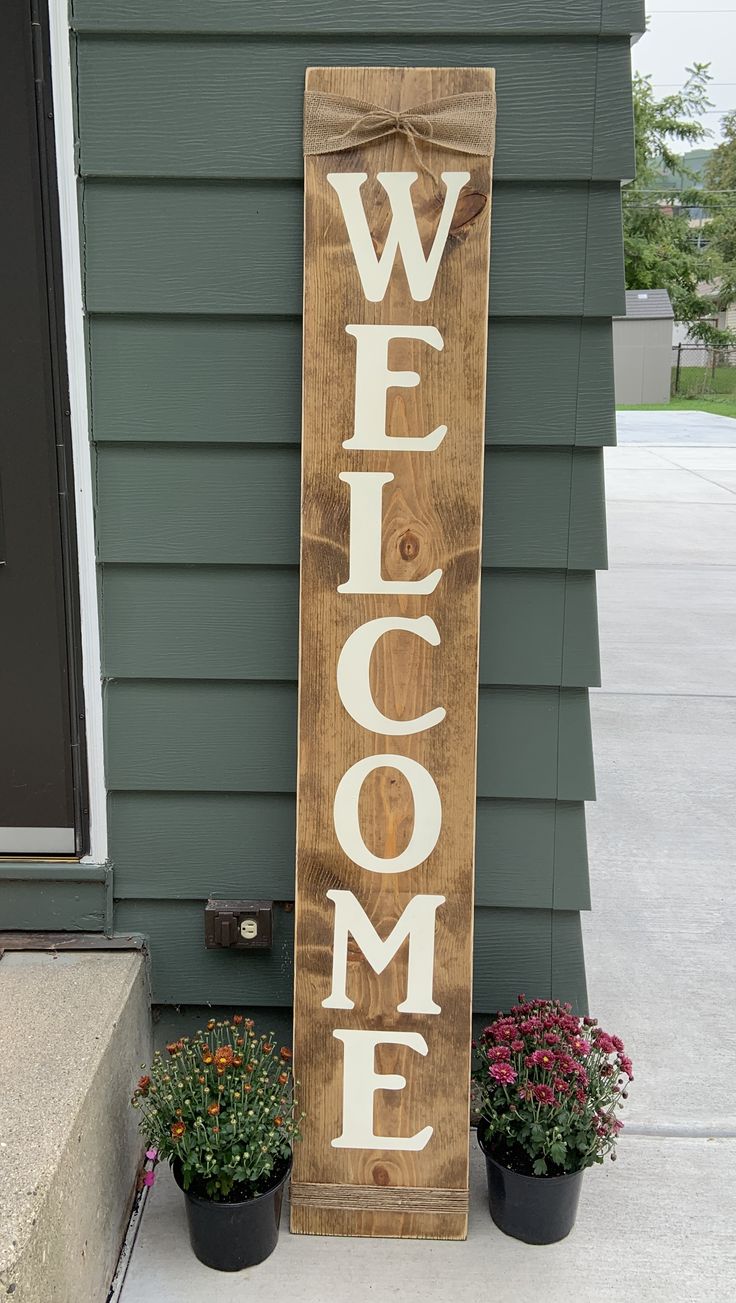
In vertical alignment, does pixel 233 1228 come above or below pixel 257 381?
below

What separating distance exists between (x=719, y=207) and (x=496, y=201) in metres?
35.4

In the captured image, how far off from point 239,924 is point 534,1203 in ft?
2.38

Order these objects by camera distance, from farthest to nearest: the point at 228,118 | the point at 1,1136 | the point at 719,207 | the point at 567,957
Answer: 1. the point at 719,207
2. the point at 567,957
3. the point at 228,118
4. the point at 1,1136

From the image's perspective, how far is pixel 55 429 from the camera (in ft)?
6.61

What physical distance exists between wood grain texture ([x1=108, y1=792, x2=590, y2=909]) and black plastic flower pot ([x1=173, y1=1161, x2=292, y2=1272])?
1.72 feet

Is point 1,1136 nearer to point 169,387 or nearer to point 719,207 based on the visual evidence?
point 169,387

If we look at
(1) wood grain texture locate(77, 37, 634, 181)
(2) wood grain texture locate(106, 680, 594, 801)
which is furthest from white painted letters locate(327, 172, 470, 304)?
(2) wood grain texture locate(106, 680, 594, 801)

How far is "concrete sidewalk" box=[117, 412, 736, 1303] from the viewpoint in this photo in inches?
73.2

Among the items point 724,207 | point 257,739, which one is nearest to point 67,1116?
point 257,739

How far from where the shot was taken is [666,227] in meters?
30.7

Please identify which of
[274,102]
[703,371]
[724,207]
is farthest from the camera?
[724,207]

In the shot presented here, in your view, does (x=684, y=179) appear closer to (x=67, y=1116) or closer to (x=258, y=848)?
(x=258, y=848)

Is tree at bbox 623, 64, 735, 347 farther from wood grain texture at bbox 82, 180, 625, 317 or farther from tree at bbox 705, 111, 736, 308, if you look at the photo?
wood grain texture at bbox 82, 180, 625, 317

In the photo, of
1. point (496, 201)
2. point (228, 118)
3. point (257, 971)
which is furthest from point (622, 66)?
point (257, 971)
